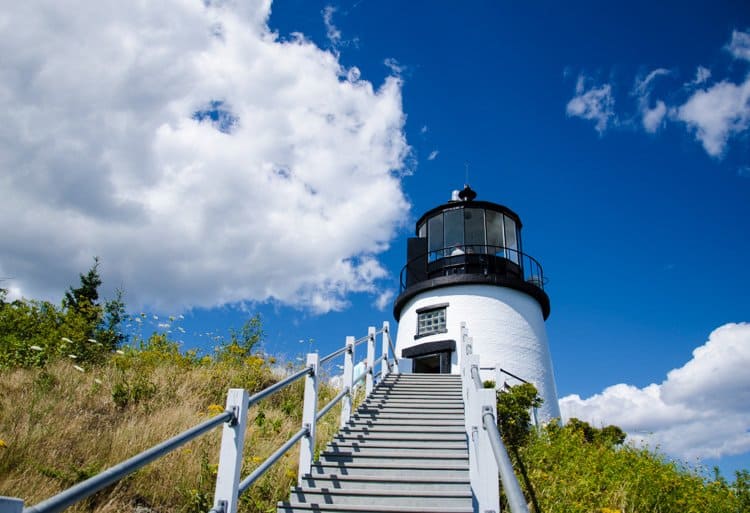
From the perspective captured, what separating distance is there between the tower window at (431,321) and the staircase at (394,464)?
5.90m

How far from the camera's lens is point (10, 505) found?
103cm

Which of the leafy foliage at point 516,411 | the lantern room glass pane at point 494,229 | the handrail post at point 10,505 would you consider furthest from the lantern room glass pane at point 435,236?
the handrail post at point 10,505

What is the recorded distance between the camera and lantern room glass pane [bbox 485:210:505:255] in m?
15.6

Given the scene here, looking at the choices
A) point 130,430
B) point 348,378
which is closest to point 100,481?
point 130,430

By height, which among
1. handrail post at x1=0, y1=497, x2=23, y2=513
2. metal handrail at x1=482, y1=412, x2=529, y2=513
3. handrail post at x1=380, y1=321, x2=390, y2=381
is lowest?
handrail post at x1=0, y1=497, x2=23, y2=513

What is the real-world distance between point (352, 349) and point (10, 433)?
13.0 feet

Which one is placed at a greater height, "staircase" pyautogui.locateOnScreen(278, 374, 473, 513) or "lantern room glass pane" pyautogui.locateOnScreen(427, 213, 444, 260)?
"lantern room glass pane" pyautogui.locateOnScreen(427, 213, 444, 260)

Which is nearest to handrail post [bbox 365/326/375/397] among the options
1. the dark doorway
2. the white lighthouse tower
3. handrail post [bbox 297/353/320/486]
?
handrail post [bbox 297/353/320/486]

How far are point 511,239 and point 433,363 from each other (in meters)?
4.60

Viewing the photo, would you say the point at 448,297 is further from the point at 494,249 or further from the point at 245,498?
the point at 245,498

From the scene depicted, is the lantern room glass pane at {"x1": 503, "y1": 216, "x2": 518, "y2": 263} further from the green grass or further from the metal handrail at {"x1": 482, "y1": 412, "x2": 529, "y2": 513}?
the metal handrail at {"x1": 482, "y1": 412, "x2": 529, "y2": 513}

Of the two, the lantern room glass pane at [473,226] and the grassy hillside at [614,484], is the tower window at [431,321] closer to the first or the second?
the lantern room glass pane at [473,226]

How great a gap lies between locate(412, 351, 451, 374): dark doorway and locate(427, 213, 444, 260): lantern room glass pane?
10.3ft

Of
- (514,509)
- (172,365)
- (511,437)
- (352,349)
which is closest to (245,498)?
(352,349)
